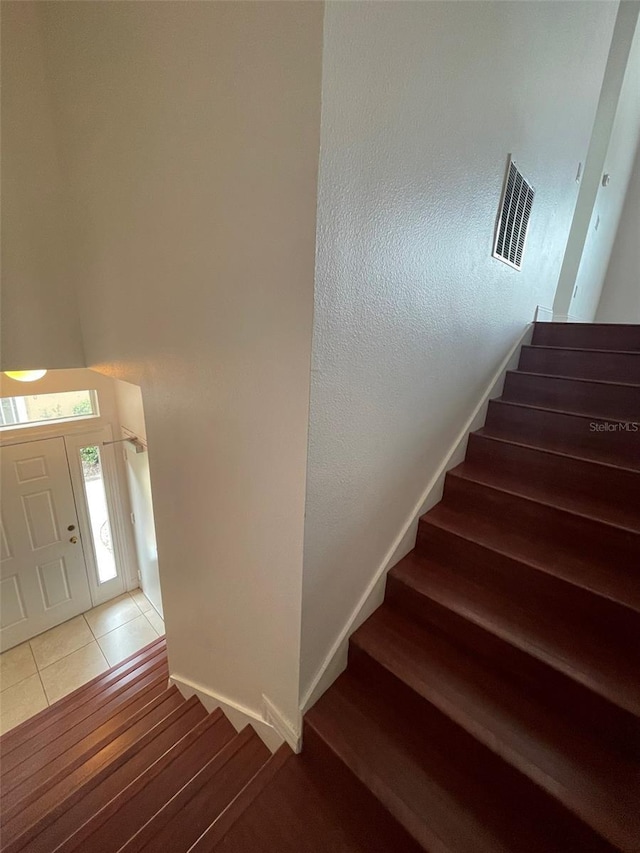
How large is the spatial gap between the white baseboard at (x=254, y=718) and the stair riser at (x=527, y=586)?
896mm

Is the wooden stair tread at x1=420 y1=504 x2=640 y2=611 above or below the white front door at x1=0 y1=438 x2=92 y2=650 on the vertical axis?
above

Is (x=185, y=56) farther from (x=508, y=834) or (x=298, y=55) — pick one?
(x=508, y=834)

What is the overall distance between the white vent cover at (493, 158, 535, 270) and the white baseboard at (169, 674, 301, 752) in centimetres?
230

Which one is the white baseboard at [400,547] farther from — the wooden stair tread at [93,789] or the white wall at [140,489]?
the white wall at [140,489]

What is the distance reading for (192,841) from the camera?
111 centimetres

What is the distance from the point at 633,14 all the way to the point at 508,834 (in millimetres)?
5299

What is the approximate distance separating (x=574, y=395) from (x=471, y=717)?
1.72 metres

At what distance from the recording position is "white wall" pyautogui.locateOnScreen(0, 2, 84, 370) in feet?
5.06

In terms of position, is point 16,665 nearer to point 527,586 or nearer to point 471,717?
point 471,717

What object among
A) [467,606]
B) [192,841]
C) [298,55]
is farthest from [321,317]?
[192,841]

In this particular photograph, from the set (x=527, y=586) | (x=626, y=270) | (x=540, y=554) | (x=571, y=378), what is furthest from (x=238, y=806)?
(x=626, y=270)

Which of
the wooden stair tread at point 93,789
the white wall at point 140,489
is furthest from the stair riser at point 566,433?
the white wall at point 140,489

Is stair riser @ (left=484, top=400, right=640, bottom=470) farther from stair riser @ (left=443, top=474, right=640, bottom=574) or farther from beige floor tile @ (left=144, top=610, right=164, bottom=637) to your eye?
beige floor tile @ (left=144, top=610, right=164, bottom=637)

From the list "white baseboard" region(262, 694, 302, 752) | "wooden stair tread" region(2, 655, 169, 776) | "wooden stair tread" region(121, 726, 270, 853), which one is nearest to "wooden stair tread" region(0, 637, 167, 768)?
"wooden stair tread" region(2, 655, 169, 776)
